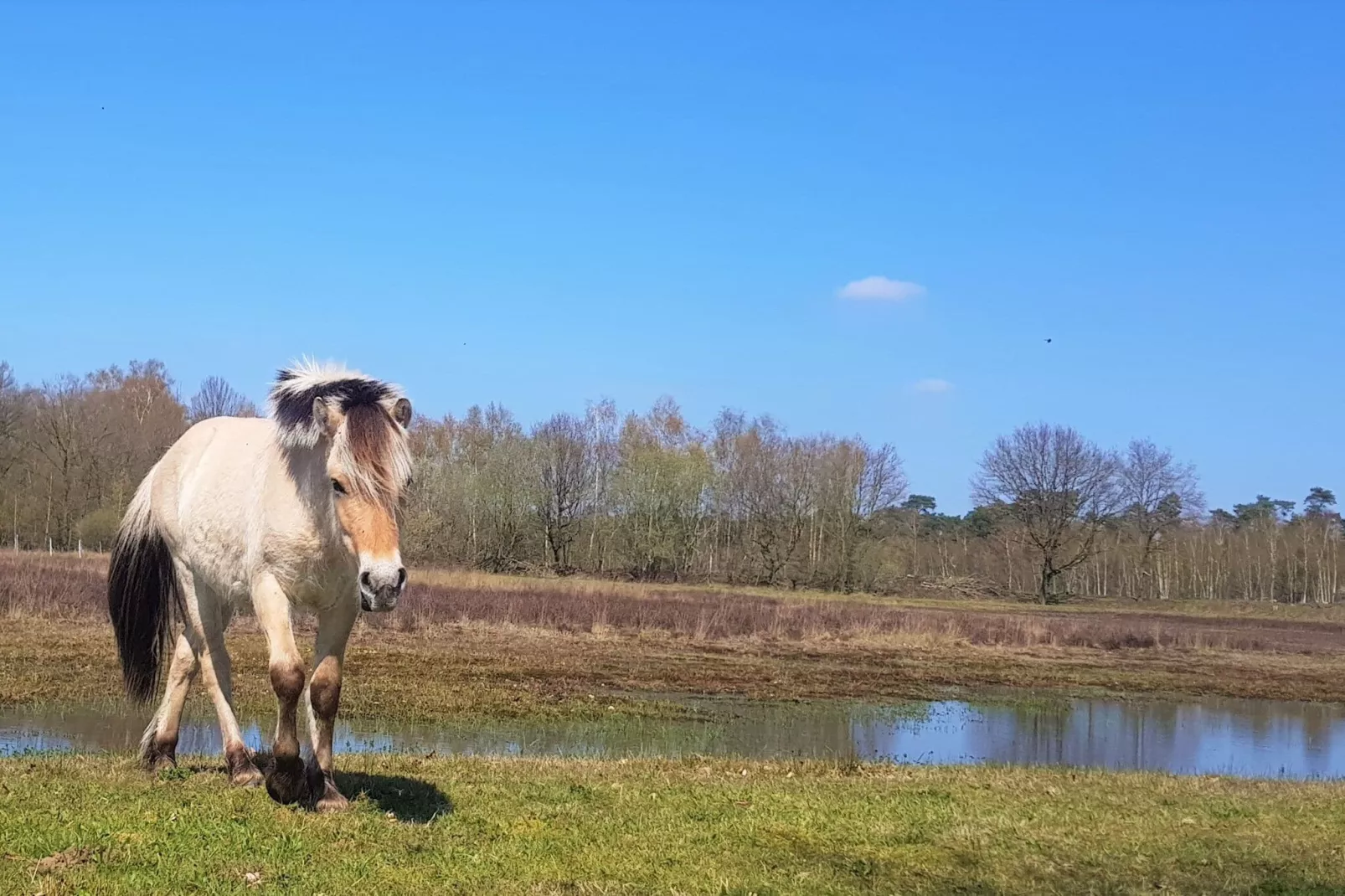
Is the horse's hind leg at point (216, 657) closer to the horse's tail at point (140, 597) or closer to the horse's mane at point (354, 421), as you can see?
the horse's tail at point (140, 597)

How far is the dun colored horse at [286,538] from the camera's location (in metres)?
5.95

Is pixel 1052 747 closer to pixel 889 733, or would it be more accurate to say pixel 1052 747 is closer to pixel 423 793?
pixel 889 733

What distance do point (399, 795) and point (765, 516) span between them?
72327mm

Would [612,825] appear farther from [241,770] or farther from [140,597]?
[140,597]

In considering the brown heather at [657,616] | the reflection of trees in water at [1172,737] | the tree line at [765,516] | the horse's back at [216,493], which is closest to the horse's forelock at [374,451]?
the horse's back at [216,493]

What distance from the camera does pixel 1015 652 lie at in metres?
33.2

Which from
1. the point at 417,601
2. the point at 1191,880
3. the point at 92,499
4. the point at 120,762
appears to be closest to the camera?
the point at 1191,880

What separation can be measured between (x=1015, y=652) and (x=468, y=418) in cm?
5728

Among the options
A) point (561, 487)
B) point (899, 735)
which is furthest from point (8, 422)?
point (899, 735)

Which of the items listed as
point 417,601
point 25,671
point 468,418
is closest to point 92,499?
point 468,418

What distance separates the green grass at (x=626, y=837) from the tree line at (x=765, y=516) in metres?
61.4

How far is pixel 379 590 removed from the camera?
5.42 m

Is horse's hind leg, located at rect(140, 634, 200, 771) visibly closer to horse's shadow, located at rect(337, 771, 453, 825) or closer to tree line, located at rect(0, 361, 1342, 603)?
horse's shadow, located at rect(337, 771, 453, 825)

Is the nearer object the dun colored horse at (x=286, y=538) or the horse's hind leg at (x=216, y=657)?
the dun colored horse at (x=286, y=538)
